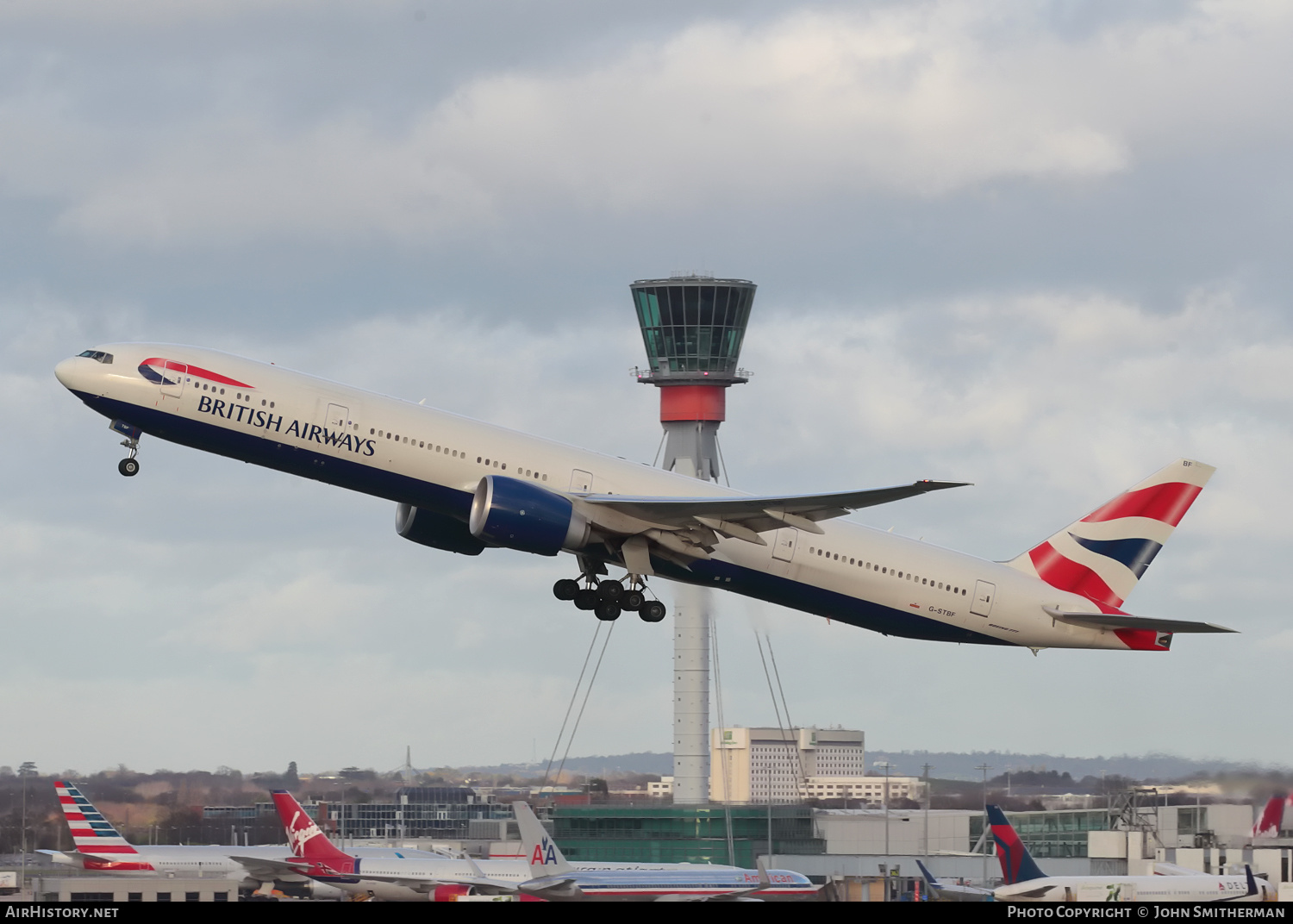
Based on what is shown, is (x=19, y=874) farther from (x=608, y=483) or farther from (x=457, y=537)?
(x=608, y=483)

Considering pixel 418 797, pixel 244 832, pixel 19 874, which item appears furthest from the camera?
pixel 418 797

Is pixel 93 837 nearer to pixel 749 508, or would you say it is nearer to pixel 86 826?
pixel 86 826

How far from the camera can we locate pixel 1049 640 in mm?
47562

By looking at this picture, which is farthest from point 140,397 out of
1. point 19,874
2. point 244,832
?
point 244,832

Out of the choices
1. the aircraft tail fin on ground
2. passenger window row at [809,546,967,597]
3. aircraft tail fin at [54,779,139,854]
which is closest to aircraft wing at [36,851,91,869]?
aircraft tail fin at [54,779,139,854]

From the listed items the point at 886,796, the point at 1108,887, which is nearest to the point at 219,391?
the point at 1108,887

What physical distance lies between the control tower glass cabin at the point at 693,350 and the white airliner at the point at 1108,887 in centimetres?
7407

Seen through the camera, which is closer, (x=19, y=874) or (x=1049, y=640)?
(x=1049, y=640)

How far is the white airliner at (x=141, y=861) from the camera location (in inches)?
2365

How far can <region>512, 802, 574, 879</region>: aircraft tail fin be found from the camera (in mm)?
53562

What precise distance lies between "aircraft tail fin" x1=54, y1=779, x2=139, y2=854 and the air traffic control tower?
67.5 meters

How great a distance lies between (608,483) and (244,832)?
49157 millimetres

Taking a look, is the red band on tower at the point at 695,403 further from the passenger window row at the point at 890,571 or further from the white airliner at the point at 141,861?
the passenger window row at the point at 890,571

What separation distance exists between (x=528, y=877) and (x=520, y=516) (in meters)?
19.5
